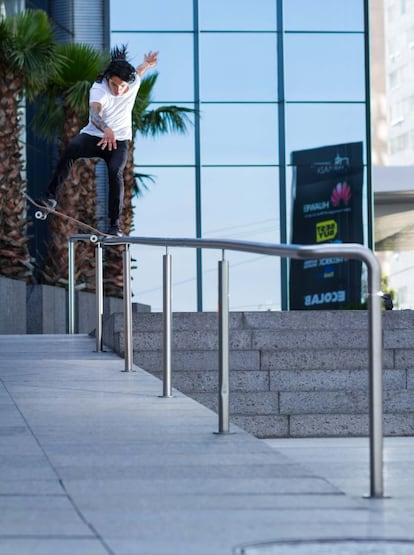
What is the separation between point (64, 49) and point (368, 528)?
17104 mm

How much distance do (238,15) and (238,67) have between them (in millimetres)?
1024

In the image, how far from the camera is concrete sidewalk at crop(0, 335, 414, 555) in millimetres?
4418

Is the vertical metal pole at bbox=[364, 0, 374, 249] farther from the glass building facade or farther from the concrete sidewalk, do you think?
the concrete sidewalk

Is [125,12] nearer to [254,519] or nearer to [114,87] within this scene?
[114,87]

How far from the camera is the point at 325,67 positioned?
27.1 m

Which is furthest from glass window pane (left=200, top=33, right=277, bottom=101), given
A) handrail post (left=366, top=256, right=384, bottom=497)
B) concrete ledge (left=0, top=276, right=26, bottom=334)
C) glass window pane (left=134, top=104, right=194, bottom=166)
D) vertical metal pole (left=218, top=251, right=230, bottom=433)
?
handrail post (left=366, top=256, right=384, bottom=497)

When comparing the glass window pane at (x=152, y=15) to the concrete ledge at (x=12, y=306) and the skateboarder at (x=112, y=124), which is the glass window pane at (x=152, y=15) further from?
the skateboarder at (x=112, y=124)

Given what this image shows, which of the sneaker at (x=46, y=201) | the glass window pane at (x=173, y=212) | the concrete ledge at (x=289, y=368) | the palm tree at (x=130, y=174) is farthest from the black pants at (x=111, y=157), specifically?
the glass window pane at (x=173, y=212)

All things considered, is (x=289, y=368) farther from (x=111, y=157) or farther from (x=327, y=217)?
(x=327, y=217)

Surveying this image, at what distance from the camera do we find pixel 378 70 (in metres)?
91.4

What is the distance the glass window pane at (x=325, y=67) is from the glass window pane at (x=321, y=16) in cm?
19

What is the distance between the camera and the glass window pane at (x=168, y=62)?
26859 mm

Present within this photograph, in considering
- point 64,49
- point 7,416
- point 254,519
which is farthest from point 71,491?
point 64,49

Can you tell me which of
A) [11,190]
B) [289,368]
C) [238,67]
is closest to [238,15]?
[238,67]
